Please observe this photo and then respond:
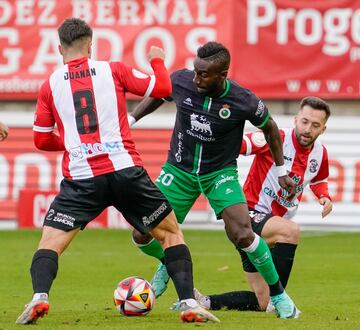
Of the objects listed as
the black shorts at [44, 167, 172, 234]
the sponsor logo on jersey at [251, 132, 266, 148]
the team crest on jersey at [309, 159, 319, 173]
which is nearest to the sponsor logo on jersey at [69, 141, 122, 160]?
the black shorts at [44, 167, 172, 234]

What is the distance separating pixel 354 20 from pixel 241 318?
→ 13.3 metres

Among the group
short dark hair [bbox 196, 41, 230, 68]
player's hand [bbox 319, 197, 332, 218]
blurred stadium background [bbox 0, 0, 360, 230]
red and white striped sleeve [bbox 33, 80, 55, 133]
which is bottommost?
blurred stadium background [bbox 0, 0, 360, 230]

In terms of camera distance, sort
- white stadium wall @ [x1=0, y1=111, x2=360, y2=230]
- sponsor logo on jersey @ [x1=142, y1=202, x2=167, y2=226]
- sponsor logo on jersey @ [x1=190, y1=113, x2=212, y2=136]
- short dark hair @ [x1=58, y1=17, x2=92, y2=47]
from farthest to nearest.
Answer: white stadium wall @ [x1=0, y1=111, x2=360, y2=230]
sponsor logo on jersey @ [x1=190, y1=113, x2=212, y2=136]
sponsor logo on jersey @ [x1=142, y1=202, x2=167, y2=226]
short dark hair @ [x1=58, y1=17, x2=92, y2=47]

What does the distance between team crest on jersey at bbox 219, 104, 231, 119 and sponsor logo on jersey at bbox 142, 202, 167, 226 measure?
1087 millimetres

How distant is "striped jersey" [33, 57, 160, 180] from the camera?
28.4 feet

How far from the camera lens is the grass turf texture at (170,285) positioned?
8953 millimetres

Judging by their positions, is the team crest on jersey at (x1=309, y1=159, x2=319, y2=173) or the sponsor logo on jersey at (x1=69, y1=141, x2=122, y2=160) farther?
the team crest on jersey at (x1=309, y1=159, x2=319, y2=173)

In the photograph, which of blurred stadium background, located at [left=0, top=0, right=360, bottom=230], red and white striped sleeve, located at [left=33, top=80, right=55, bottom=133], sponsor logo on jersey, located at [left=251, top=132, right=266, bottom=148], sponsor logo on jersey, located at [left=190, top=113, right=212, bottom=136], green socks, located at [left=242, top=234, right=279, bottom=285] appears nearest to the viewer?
red and white striped sleeve, located at [left=33, top=80, right=55, bottom=133]

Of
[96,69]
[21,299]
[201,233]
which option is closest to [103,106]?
[96,69]

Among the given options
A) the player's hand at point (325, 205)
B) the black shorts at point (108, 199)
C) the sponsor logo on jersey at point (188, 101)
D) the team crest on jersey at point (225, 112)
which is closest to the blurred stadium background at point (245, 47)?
the player's hand at point (325, 205)

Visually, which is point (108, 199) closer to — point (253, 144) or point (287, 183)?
point (287, 183)

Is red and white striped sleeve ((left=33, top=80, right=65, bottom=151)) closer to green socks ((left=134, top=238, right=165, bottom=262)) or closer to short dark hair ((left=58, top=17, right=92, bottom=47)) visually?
short dark hair ((left=58, top=17, right=92, bottom=47))

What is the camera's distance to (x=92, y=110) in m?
8.64

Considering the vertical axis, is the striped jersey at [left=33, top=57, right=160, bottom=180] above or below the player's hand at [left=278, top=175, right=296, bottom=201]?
above
